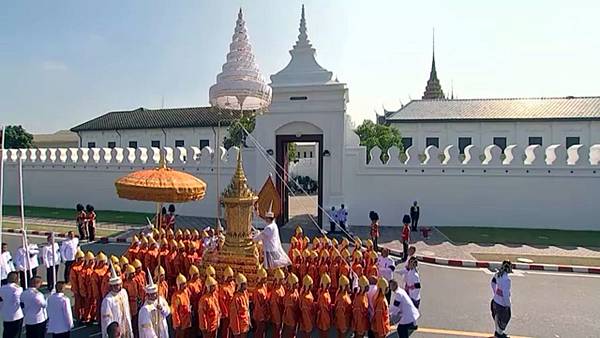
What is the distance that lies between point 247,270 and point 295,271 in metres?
1.28

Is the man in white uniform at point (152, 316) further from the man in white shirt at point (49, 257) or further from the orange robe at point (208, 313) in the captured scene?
the man in white shirt at point (49, 257)

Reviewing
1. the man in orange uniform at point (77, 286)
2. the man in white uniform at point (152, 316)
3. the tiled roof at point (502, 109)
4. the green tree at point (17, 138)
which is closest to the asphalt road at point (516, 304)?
the man in orange uniform at point (77, 286)

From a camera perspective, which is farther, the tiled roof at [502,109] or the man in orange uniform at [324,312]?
the tiled roof at [502,109]

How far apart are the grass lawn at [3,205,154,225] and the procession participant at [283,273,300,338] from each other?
41.6 feet

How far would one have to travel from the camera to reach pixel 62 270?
1084cm

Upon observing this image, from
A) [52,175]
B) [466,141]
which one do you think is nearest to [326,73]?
[52,175]

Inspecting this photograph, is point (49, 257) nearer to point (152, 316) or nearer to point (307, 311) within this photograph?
point (152, 316)

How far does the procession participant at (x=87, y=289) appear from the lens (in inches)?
Answer: 287

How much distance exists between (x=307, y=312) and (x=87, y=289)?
12.6 ft

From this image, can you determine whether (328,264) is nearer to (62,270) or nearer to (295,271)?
(295,271)

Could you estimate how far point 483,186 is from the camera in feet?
53.4

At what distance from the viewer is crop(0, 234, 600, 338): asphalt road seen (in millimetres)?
7156

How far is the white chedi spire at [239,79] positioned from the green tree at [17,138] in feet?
Answer: 142

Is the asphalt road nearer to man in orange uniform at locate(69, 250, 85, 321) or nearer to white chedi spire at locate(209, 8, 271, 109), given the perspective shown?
man in orange uniform at locate(69, 250, 85, 321)
